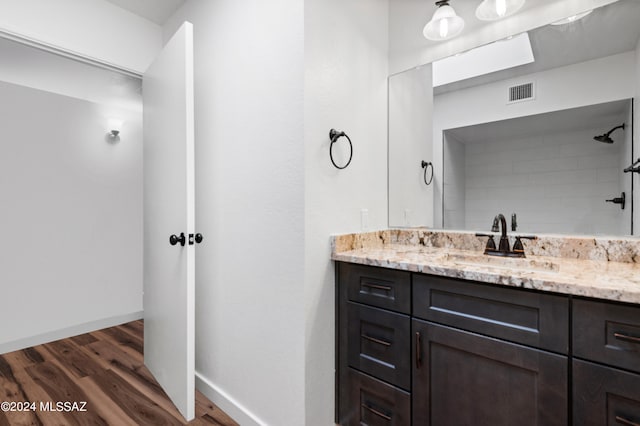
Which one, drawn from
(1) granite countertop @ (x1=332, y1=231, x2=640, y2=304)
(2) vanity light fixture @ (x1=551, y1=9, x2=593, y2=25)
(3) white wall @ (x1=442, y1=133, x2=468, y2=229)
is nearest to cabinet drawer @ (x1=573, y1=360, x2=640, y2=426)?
(1) granite countertop @ (x1=332, y1=231, x2=640, y2=304)

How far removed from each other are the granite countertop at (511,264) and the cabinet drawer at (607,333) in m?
0.04

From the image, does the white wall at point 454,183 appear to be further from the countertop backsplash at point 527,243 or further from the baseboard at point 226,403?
the baseboard at point 226,403

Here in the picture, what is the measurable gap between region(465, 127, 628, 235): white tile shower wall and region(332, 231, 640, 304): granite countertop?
116 mm

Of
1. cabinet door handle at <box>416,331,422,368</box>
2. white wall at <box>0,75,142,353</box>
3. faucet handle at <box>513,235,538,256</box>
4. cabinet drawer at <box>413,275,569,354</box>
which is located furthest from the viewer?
white wall at <box>0,75,142,353</box>

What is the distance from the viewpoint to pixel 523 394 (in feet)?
3.21

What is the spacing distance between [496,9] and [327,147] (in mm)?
1067

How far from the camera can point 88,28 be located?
2.05m

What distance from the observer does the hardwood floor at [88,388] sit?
1.67 meters

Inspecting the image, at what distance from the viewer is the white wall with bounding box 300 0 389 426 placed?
135 cm


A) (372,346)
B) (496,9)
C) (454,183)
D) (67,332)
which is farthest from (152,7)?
(67,332)

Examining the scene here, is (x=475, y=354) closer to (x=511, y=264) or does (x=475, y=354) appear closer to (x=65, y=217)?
(x=511, y=264)

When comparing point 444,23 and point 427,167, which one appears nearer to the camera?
point 444,23

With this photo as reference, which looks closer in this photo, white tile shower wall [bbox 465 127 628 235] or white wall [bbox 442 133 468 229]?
white tile shower wall [bbox 465 127 628 235]

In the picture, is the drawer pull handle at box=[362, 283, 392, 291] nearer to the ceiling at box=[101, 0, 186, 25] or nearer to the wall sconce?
the ceiling at box=[101, 0, 186, 25]
